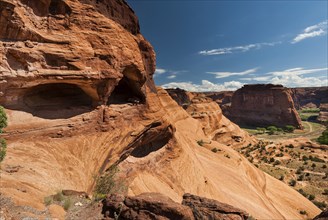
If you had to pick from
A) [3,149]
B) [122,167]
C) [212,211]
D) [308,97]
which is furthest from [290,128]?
[308,97]

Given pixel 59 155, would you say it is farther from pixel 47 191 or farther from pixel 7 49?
pixel 7 49

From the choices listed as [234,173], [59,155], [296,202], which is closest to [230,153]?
[234,173]

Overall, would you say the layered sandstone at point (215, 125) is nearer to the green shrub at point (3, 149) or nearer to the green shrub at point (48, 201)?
the green shrub at point (3, 149)

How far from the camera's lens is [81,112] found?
12.1 metres

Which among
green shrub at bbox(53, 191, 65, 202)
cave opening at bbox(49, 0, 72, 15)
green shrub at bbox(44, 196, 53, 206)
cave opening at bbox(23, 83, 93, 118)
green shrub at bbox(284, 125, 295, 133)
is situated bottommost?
green shrub at bbox(284, 125, 295, 133)

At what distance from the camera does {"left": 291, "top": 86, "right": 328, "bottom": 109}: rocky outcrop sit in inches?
6211

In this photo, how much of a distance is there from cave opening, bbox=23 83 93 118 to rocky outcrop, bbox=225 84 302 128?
101 m

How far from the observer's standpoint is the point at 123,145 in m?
13.0

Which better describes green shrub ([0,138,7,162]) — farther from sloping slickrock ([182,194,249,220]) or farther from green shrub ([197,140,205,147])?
green shrub ([197,140,205,147])

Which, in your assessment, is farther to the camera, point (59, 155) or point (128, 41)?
point (128, 41)

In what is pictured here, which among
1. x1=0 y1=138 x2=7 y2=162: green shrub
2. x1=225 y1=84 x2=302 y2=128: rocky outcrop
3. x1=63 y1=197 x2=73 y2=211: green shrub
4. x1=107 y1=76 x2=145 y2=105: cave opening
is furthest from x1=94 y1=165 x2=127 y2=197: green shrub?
x1=225 y1=84 x2=302 y2=128: rocky outcrop

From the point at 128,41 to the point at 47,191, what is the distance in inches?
408

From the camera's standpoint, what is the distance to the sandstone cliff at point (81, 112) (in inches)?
357

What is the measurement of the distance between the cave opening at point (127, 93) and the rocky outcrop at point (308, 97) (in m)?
177
